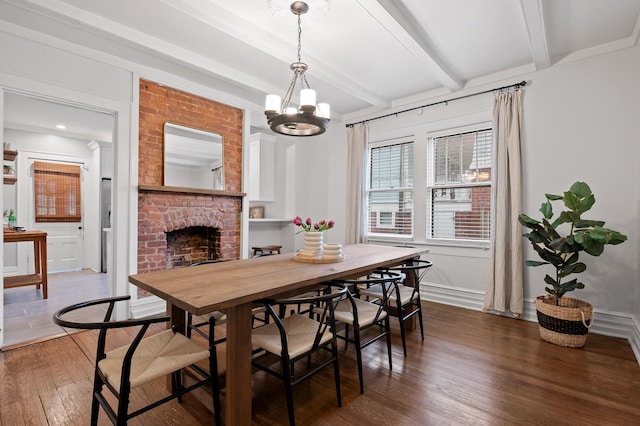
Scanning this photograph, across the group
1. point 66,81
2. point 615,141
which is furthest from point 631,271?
point 66,81

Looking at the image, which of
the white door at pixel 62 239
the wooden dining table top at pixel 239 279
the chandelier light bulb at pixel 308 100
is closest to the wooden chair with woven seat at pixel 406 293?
the wooden dining table top at pixel 239 279

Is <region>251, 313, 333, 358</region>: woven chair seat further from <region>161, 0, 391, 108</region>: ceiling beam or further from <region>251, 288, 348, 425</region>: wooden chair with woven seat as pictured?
<region>161, 0, 391, 108</region>: ceiling beam

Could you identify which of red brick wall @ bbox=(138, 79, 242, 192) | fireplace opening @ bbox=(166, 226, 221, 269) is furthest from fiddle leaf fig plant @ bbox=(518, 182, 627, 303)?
fireplace opening @ bbox=(166, 226, 221, 269)

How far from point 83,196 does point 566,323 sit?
25.6 feet

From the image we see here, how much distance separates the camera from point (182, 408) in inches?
75.9

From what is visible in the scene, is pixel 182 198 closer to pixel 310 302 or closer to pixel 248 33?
pixel 248 33

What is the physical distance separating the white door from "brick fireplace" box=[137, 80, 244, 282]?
356 centimetres

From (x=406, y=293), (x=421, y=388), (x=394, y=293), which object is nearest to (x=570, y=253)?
(x=406, y=293)

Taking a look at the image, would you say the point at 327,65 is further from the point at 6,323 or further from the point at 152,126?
the point at 6,323

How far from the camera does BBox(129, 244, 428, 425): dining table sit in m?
1.57

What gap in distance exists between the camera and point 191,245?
423 cm

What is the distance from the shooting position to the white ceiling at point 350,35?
98.7 inches

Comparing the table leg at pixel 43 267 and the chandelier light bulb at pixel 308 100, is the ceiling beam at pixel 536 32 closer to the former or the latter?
the chandelier light bulb at pixel 308 100

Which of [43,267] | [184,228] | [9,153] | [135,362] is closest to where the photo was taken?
[135,362]
